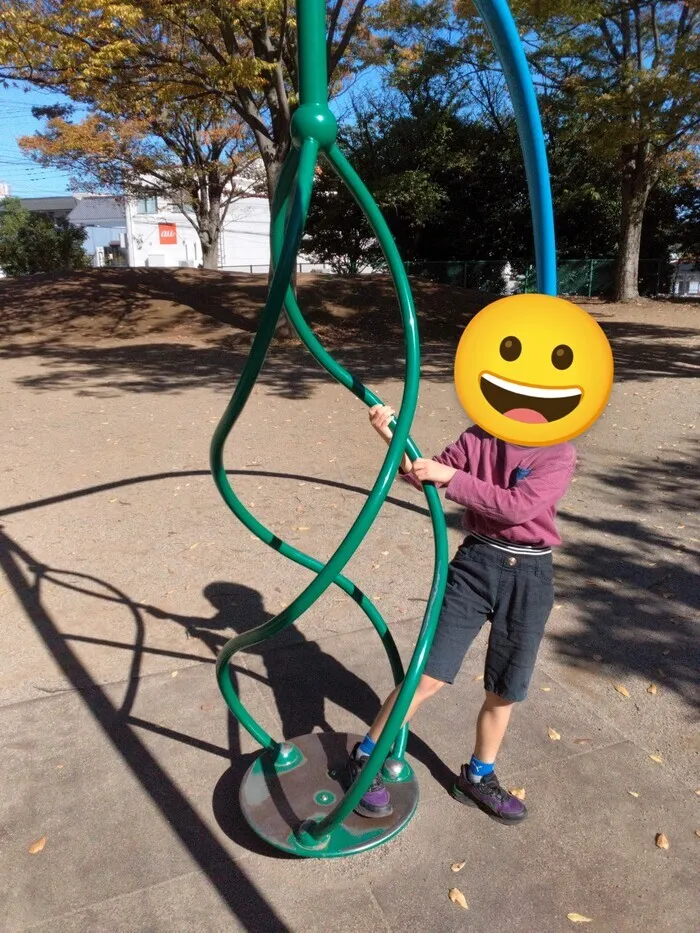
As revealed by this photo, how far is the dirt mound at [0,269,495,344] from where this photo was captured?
15.2 m

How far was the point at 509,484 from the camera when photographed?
7.25 ft

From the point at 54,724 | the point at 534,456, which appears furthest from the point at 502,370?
the point at 54,724

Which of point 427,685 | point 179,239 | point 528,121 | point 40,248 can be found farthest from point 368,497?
point 179,239

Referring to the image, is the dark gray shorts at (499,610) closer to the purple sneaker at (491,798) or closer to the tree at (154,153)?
the purple sneaker at (491,798)

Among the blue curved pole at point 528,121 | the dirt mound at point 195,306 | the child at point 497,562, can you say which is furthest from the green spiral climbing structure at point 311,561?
the dirt mound at point 195,306

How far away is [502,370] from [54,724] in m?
2.28

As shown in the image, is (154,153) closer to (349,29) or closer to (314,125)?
(349,29)

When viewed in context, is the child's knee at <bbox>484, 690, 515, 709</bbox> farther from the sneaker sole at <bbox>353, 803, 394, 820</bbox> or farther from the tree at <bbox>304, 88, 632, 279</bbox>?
the tree at <bbox>304, 88, 632, 279</bbox>

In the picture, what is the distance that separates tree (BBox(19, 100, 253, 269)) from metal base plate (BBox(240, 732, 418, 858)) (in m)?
21.2

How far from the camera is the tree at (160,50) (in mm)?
11305

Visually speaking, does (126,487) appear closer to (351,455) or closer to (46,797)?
(351,455)

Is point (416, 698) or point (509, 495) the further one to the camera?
point (416, 698)

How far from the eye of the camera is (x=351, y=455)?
6.93 meters
